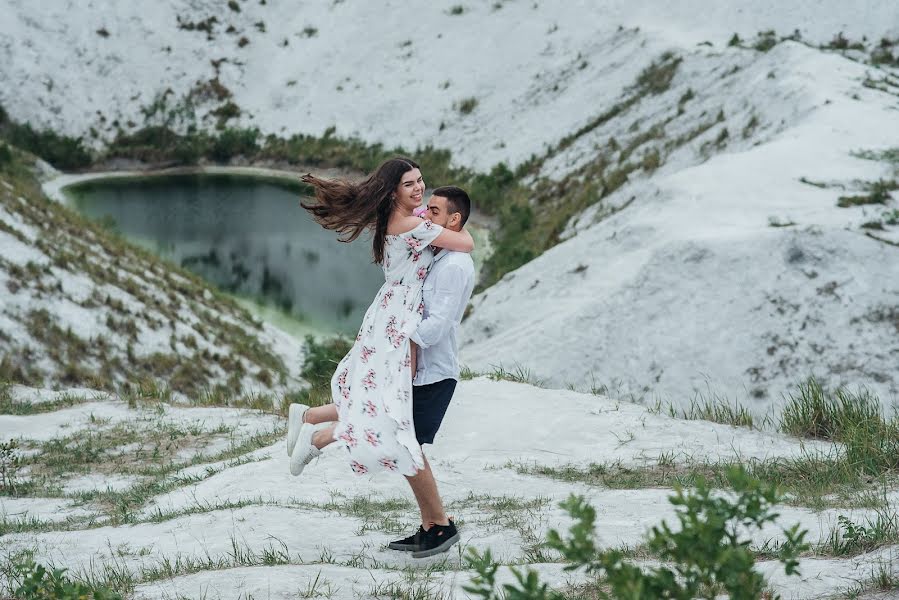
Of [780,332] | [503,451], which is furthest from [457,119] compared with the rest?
[503,451]

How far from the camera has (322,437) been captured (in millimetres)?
5770

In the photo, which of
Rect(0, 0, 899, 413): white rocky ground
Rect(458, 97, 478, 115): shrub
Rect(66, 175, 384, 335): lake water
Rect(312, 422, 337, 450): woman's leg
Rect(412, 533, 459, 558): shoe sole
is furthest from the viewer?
Rect(458, 97, 478, 115): shrub

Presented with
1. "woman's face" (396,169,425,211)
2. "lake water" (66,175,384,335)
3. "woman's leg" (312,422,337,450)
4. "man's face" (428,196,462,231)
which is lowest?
"lake water" (66,175,384,335)

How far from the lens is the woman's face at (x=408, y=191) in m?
5.46

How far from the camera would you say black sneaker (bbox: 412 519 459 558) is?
518 cm

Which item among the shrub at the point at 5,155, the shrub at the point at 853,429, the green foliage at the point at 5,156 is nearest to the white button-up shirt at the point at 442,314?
the shrub at the point at 853,429

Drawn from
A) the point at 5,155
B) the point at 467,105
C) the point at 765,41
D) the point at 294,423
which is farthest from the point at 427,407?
the point at 5,155

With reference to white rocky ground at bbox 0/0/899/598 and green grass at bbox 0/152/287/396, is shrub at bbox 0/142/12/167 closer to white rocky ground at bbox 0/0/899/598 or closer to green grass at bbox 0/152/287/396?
green grass at bbox 0/152/287/396

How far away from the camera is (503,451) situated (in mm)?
7832

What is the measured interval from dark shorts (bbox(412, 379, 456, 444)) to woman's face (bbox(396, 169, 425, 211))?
41.8 inches

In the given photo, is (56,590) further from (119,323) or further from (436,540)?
(119,323)

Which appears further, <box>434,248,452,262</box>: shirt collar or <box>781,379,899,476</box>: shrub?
<box>781,379,899,476</box>: shrub

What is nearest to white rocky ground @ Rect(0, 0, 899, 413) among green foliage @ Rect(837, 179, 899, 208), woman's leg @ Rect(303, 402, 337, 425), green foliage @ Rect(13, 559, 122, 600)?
green foliage @ Rect(837, 179, 899, 208)

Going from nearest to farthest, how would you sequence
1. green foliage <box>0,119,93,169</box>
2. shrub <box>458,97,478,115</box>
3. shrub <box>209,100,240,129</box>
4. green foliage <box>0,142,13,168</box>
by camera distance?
1. green foliage <box>0,142,13,168</box>
2. shrub <box>458,97,478,115</box>
3. green foliage <box>0,119,93,169</box>
4. shrub <box>209,100,240,129</box>
